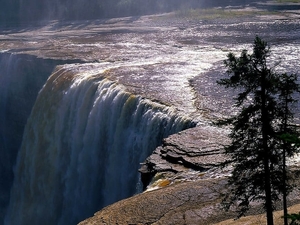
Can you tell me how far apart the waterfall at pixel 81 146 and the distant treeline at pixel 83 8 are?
26.4 m

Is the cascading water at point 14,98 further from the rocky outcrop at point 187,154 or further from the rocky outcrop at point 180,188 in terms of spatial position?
the rocky outcrop at point 180,188

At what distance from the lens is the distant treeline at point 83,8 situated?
48.1m

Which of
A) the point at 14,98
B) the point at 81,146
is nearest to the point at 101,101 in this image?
the point at 81,146

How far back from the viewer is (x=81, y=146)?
18.3 m

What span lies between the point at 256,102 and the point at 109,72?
1426 centimetres

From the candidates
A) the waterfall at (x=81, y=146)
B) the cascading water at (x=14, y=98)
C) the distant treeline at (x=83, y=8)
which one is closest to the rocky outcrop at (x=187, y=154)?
the waterfall at (x=81, y=146)

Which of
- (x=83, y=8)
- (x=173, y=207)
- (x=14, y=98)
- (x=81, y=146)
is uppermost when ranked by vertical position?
(x=83, y=8)

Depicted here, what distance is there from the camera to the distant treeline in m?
48.1

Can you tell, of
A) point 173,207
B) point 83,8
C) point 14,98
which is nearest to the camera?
point 173,207

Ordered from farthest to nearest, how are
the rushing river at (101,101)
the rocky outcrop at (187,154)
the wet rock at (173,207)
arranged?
the rushing river at (101,101) → the rocky outcrop at (187,154) → the wet rock at (173,207)

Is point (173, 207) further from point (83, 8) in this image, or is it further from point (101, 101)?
point (83, 8)

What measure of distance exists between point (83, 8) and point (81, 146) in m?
33.0

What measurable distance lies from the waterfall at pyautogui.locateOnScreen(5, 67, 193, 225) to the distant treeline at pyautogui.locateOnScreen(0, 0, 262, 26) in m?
26.4

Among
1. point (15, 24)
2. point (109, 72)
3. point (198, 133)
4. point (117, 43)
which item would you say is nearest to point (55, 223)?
point (109, 72)
